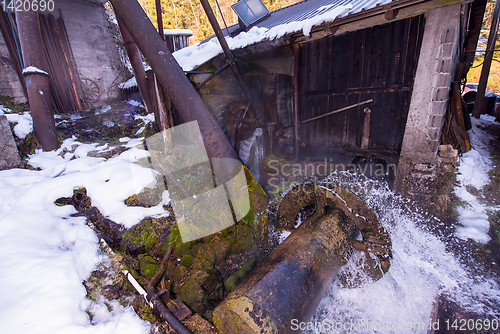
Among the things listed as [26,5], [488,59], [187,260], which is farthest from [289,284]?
[488,59]

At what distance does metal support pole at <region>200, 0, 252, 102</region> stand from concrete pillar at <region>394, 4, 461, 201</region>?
4.10 metres

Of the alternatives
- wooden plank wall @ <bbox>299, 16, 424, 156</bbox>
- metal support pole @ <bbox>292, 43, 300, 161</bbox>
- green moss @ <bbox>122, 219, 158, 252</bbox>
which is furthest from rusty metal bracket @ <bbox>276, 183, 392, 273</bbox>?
metal support pole @ <bbox>292, 43, 300, 161</bbox>

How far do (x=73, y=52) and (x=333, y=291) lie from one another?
1201cm

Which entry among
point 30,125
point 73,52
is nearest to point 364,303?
point 30,125

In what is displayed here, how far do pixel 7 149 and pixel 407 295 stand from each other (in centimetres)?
756

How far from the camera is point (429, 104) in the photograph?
12.7 feet

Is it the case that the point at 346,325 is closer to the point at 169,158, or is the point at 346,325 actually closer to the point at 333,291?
the point at 333,291

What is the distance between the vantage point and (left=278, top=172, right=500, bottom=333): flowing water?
2617 millimetres

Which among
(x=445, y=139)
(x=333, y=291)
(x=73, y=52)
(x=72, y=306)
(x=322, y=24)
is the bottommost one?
(x=333, y=291)

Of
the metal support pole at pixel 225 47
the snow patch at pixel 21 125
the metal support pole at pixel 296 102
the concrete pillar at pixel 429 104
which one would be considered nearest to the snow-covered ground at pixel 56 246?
the snow patch at pixel 21 125

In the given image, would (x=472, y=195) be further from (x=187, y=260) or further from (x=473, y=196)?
(x=187, y=260)

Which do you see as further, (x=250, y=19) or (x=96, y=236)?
(x=250, y=19)

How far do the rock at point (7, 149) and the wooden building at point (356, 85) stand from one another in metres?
4.09

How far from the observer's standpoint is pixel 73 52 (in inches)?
336
